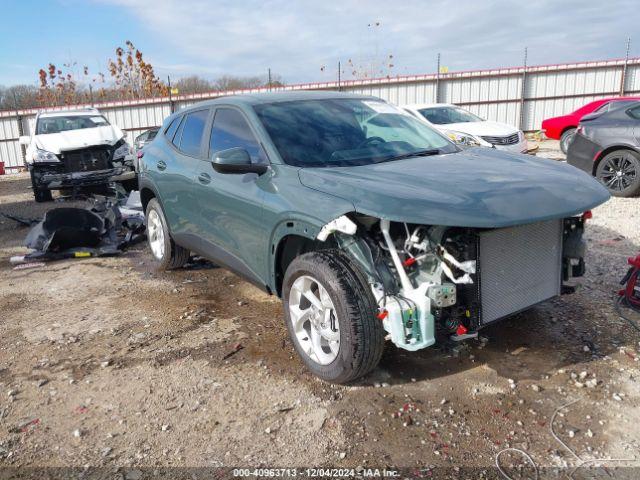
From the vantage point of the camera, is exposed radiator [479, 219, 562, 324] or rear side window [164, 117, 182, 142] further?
rear side window [164, 117, 182, 142]

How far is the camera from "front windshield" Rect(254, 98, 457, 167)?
360cm

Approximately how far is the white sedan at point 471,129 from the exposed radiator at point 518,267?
7.32 metres

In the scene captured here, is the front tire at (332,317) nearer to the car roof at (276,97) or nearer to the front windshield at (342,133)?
the front windshield at (342,133)

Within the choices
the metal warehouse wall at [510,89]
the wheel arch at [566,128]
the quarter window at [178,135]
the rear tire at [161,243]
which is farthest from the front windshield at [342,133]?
the metal warehouse wall at [510,89]

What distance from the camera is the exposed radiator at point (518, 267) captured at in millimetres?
2936

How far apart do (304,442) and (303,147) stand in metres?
1.92

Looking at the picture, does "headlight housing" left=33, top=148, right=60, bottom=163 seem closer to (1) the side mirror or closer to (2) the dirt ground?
(2) the dirt ground

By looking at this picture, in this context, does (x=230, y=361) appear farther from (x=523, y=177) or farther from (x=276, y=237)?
(x=523, y=177)

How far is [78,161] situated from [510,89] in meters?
16.2

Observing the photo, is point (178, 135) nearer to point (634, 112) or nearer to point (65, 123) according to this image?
point (634, 112)

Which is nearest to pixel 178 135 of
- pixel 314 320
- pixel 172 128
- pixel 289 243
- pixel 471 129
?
pixel 172 128

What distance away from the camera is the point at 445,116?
488 inches

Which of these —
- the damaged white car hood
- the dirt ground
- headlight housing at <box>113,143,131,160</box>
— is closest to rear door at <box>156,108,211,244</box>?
the dirt ground

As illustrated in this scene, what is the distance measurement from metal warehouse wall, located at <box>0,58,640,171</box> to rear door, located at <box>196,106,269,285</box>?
57.9 ft
